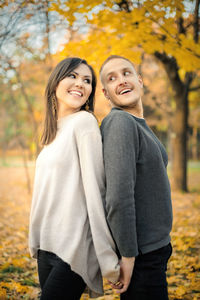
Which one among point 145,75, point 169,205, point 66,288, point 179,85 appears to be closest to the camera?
point 66,288

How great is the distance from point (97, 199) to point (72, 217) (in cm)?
19

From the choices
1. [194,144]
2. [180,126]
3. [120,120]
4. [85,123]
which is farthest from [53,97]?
[194,144]

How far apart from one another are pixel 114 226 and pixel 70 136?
0.60 metres

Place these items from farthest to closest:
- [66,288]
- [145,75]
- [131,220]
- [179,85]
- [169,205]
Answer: [145,75] → [179,85] → [169,205] → [66,288] → [131,220]

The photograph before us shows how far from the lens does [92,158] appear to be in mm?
1410

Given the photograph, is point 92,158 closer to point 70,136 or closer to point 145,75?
point 70,136

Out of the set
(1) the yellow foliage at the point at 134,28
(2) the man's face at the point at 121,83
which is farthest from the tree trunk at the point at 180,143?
(2) the man's face at the point at 121,83

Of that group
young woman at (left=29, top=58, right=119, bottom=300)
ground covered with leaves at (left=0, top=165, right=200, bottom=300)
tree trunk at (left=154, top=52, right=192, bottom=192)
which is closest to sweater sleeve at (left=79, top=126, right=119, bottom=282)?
young woman at (left=29, top=58, right=119, bottom=300)

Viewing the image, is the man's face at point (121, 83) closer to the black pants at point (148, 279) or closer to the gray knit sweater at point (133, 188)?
the gray knit sweater at point (133, 188)

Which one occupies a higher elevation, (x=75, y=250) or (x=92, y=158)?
(x=92, y=158)

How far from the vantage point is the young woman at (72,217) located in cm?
136

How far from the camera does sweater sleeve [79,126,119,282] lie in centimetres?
132

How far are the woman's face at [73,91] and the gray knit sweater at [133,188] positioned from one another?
37cm

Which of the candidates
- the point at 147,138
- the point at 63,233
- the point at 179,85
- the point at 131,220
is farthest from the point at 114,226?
the point at 179,85
